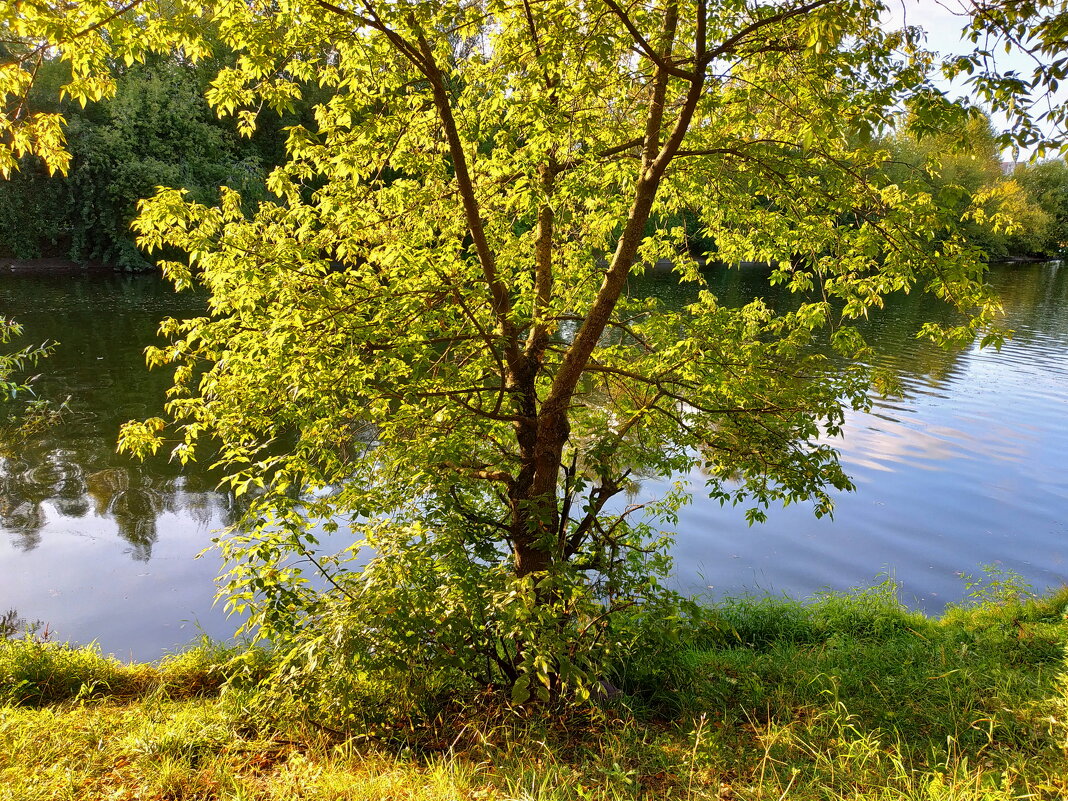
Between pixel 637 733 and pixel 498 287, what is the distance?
3059 mm

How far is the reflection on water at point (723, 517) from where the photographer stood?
799cm

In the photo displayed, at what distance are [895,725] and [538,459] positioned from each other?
278 centimetres

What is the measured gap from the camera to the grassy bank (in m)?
3.48

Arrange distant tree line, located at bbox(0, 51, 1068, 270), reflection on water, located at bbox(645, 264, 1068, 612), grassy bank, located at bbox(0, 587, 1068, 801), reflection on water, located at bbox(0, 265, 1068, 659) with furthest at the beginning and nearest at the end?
distant tree line, located at bbox(0, 51, 1068, 270)
reflection on water, located at bbox(645, 264, 1068, 612)
reflection on water, located at bbox(0, 265, 1068, 659)
grassy bank, located at bbox(0, 587, 1068, 801)

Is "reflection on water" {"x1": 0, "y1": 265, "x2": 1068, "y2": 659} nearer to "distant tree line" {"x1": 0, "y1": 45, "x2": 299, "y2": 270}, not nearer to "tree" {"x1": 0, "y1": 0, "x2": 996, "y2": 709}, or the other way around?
"tree" {"x1": 0, "y1": 0, "x2": 996, "y2": 709}

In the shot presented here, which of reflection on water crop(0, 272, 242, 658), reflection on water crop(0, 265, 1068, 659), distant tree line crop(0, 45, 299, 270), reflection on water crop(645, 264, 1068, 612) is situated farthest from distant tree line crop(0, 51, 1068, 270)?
reflection on water crop(645, 264, 1068, 612)

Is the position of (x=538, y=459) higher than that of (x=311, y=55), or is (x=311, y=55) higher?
(x=311, y=55)

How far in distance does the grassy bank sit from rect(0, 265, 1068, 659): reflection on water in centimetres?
197

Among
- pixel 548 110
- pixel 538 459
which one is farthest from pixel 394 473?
pixel 548 110

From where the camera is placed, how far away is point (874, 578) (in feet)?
28.2

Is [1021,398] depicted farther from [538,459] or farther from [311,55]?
[311,55]

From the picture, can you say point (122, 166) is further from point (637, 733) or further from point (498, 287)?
point (637, 733)

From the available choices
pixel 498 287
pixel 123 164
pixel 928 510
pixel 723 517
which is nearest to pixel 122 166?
pixel 123 164

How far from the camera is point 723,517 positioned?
1027 centimetres
